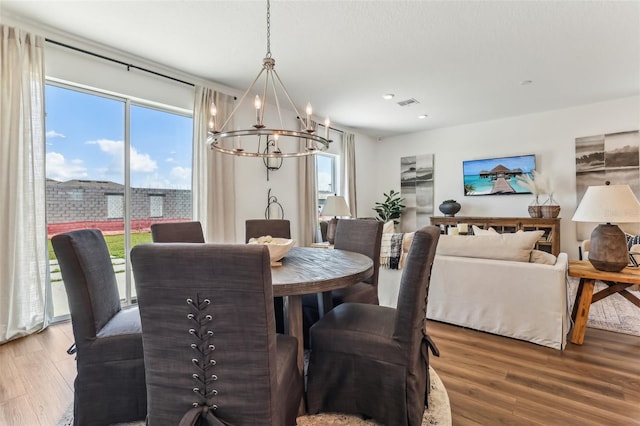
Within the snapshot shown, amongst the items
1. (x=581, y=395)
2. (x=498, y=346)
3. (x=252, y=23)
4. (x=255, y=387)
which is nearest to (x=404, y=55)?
(x=252, y=23)

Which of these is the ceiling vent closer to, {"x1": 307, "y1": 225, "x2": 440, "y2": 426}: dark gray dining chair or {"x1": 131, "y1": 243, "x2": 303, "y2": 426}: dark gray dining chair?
{"x1": 307, "y1": 225, "x2": 440, "y2": 426}: dark gray dining chair

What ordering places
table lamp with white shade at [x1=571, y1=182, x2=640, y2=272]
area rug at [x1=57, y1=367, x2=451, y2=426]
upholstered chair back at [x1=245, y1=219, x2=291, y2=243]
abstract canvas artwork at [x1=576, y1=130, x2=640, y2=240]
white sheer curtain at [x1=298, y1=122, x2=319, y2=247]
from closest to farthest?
area rug at [x1=57, y1=367, x2=451, y2=426], table lamp with white shade at [x1=571, y1=182, x2=640, y2=272], upholstered chair back at [x1=245, y1=219, x2=291, y2=243], abstract canvas artwork at [x1=576, y1=130, x2=640, y2=240], white sheer curtain at [x1=298, y1=122, x2=319, y2=247]

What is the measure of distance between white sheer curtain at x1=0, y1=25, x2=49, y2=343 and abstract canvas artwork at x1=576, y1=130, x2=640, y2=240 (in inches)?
255

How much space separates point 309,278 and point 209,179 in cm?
258

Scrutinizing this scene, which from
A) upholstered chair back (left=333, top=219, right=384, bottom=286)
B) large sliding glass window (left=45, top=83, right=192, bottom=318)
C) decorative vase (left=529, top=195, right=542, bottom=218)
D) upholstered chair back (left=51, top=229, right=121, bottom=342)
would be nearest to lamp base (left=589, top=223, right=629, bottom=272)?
upholstered chair back (left=333, top=219, right=384, bottom=286)

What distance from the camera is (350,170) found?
19.5 feet

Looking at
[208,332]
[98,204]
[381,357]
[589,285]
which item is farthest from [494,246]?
[98,204]

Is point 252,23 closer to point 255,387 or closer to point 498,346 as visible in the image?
point 255,387

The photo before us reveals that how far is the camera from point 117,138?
3.28m

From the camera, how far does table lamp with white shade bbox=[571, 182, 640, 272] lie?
90.7 inches

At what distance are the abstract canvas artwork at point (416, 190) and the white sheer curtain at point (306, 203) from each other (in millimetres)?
2253

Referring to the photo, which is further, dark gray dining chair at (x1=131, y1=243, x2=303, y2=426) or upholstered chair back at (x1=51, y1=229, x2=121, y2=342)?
upholstered chair back at (x1=51, y1=229, x2=121, y2=342)

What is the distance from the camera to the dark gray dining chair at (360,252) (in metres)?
2.31

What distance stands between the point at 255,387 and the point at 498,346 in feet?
7.06
